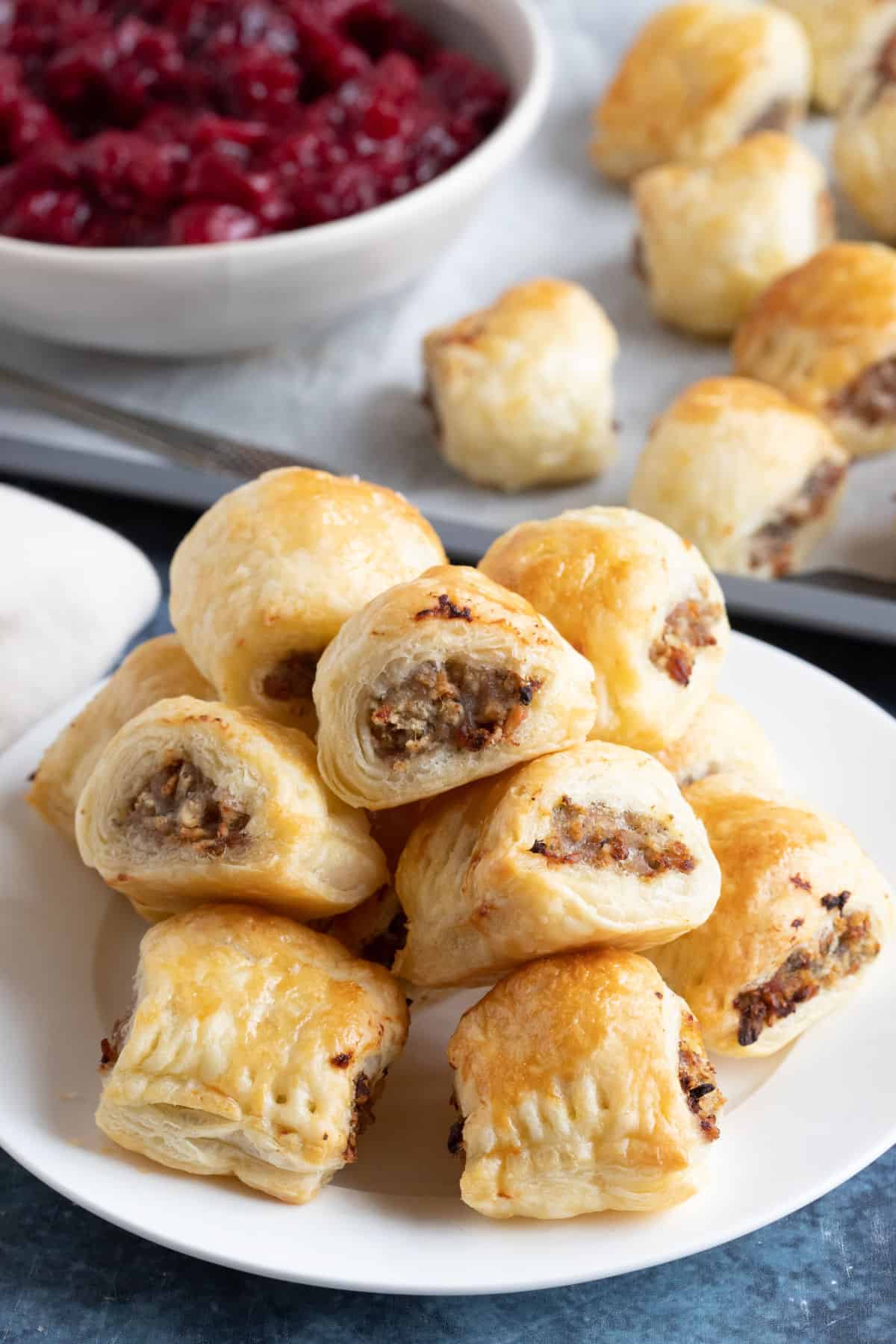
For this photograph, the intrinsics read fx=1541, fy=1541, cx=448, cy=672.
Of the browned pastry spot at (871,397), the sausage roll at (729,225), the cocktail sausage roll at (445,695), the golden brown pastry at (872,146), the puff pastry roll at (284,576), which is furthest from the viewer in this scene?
the golden brown pastry at (872,146)

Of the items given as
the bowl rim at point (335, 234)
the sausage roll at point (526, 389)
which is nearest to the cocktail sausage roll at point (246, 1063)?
the sausage roll at point (526, 389)

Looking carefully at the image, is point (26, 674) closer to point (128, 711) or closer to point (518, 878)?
point (128, 711)

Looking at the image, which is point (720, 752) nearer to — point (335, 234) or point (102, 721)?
point (102, 721)

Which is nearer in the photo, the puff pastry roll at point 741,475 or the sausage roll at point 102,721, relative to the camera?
the sausage roll at point 102,721

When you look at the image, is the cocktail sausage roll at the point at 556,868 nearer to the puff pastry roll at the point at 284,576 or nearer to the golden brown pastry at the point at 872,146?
the puff pastry roll at the point at 284,576

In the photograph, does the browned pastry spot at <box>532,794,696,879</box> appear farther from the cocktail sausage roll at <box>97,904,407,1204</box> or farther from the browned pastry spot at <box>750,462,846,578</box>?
the browned pastry spot at <box>750,462,846,578</box>

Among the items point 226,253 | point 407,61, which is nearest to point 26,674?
point 226,253

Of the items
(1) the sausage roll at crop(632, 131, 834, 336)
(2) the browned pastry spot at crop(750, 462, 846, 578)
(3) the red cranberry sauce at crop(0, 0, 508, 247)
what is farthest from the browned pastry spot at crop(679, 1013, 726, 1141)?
(1) the sausage roll at crop(632, 131, 834, 336)
